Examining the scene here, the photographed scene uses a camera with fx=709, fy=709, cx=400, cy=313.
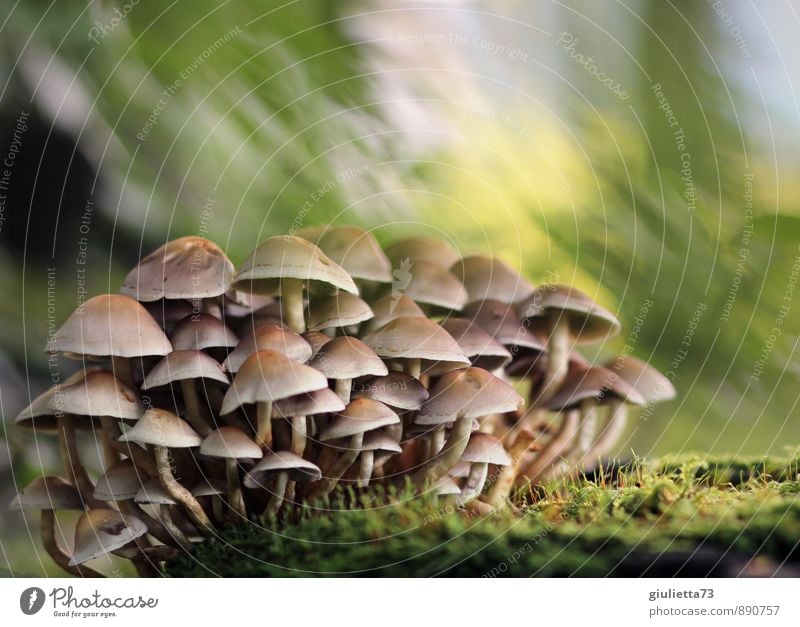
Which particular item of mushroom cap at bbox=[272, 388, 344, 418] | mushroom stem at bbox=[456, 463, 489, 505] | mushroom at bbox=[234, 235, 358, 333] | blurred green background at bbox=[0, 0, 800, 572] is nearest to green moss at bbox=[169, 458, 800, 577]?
mushroom stem at bbox=[456, 463, 489, 505]

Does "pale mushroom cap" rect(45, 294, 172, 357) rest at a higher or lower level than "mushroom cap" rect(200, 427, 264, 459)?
higher

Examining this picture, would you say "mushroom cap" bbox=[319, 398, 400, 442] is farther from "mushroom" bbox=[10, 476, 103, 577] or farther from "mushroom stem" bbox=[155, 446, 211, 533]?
"mushroom" bbox=[10, 476, 103, 577]

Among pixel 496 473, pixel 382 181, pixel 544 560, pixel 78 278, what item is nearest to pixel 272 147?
pixel 382 181

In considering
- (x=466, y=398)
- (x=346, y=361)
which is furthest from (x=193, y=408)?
(x=466, y=398)

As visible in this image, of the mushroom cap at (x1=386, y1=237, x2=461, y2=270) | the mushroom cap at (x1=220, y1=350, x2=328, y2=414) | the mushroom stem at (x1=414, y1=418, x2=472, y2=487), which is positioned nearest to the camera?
the mushroom cap at (x1=220, y1=350, x2=328, y2=414)

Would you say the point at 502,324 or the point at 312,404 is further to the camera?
the point at 502,324

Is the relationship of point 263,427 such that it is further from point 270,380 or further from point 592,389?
point 592,389

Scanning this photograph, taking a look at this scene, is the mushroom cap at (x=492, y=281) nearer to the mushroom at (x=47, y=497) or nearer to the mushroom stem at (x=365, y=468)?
the mushroom stem at (x=365, y=468)
